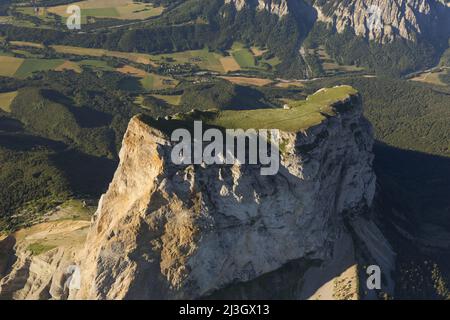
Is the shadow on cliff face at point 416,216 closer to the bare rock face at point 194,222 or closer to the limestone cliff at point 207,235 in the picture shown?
the limestone cliff at point 207,235

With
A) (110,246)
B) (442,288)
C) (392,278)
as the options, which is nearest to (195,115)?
(110,246)

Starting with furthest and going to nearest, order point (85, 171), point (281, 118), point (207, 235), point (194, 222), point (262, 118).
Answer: point (85, 171), point (281, 118), point (262, 118), point (207, 235), point (194, 222)

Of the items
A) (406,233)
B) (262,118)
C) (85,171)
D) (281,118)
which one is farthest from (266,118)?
(85,171)

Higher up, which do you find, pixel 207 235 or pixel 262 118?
pixel 262 118

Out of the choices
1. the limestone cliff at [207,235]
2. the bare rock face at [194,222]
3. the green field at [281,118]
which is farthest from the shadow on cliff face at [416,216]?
the green field at [281,118]

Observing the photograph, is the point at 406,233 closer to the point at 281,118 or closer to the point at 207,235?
the point at 281,118

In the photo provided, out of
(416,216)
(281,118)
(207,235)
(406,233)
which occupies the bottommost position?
(416,216)

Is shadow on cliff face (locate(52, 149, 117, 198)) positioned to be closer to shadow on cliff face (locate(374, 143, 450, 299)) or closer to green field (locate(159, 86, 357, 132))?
green field (locate(159, 86, 357, 132))
